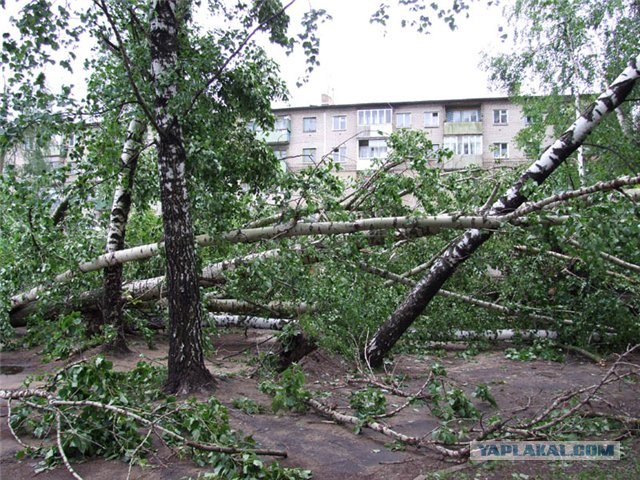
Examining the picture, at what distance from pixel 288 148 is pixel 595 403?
76.6 ft

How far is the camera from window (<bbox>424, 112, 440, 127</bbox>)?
25.7 meters

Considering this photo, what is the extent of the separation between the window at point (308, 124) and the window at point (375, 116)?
2.40 metres

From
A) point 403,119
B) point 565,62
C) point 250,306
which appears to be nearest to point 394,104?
point 403,119

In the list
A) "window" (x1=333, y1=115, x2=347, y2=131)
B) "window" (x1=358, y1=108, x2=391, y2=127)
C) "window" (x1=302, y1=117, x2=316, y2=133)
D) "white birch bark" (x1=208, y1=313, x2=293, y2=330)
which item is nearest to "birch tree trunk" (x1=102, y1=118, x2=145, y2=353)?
"white birch bark" (x1=208, y1=313, x2=293, y2=330)

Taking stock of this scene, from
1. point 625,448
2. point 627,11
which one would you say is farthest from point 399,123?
point 625,448

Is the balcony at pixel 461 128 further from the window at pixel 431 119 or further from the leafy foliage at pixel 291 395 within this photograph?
the leafy foliage at pixel 291 395

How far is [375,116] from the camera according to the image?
25969mm

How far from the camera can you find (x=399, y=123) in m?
26.3

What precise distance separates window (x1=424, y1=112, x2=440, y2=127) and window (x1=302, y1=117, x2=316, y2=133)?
226 inches

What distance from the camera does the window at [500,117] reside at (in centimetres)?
2545

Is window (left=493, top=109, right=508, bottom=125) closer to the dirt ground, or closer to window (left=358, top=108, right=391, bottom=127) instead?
window (left=358, top=108, right=391, bottom=127)

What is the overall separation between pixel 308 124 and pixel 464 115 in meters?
8.04

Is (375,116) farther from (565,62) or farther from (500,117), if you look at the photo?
(565,62)

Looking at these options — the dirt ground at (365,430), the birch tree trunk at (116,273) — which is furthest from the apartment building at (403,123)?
the dirt ground at (365,430)
